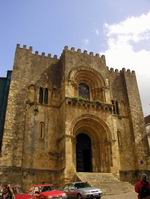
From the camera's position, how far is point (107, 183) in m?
17.8

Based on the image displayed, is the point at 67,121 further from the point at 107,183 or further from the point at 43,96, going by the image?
the point at 107,183

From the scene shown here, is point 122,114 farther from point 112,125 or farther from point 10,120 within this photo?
point 10,120

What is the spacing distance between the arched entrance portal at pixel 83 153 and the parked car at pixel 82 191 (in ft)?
22.7

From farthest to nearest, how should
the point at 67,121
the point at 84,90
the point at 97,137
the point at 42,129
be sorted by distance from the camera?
the point at 84,90 → the point at 97,137 → the point at 42,129 → the point at 67,121

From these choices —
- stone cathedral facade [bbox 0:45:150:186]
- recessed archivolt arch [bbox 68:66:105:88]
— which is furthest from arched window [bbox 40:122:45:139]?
recessed archivolt arch [bbox 68:66:105:88]

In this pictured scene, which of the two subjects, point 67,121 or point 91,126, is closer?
point 67,121

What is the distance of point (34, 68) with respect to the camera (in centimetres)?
2452

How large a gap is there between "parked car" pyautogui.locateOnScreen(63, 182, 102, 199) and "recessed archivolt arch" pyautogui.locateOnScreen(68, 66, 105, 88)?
12161 mm

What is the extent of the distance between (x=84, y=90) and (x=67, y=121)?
5.55m

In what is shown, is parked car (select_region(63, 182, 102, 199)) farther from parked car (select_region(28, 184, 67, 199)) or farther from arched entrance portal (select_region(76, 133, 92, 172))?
arched entrance portal (select_region(76, 133, 92, 172))

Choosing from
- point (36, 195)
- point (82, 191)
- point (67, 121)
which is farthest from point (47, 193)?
point (67, 121)

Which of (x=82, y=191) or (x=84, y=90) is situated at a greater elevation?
(x=84, y=90)

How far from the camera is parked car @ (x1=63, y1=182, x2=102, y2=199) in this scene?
44.6ft

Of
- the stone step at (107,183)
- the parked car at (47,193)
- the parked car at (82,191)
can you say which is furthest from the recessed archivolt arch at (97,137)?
the parked car at (47,193)
